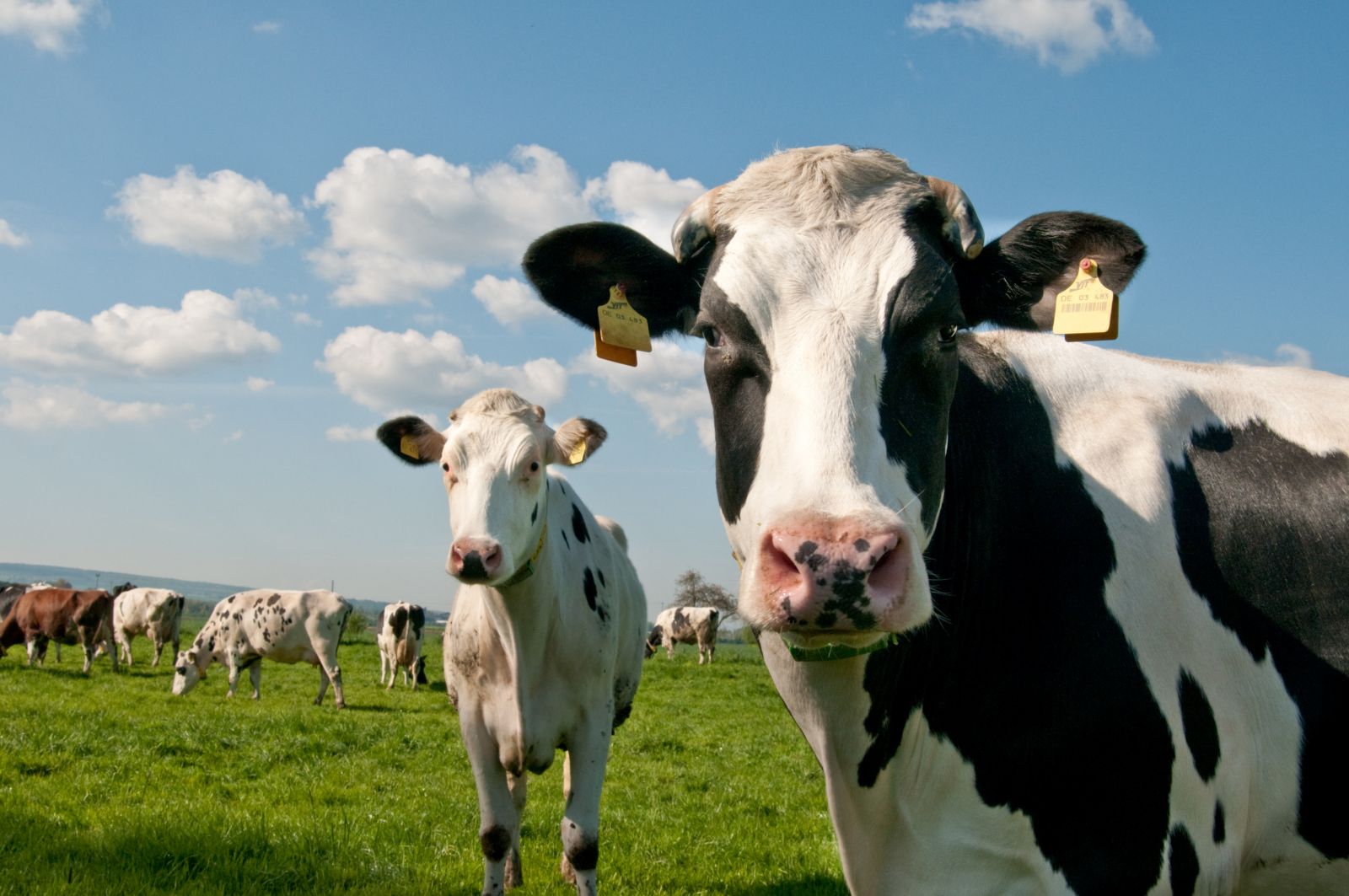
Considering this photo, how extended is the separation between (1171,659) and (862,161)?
161 centimetres

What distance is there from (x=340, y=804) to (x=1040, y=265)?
320 inches

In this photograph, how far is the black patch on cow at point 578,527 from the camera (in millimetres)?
7234

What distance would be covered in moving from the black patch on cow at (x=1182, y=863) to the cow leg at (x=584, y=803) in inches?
157

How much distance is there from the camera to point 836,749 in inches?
110

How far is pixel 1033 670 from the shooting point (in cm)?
264

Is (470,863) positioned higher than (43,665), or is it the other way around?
(470,863)

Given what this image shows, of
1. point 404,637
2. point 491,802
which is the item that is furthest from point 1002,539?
point 404,637

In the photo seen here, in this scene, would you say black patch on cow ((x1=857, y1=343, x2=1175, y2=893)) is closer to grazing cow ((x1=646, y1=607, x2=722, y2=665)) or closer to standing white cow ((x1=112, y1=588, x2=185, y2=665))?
standing white cow ((x1=112, y1=588, x2=185, y2=665))

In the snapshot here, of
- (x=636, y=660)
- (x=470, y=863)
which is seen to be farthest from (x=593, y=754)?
(x=636, y=660)

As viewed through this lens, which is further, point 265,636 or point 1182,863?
point 265,636

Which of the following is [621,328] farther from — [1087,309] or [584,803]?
[584,803]

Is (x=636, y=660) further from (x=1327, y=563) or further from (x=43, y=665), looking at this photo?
(x=43, y=665)

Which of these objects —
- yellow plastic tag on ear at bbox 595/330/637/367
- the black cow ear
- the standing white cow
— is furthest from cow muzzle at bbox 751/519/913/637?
the standing white cow

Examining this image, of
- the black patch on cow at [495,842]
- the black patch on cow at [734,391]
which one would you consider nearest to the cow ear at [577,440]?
the black patch on cow at [495,842]
